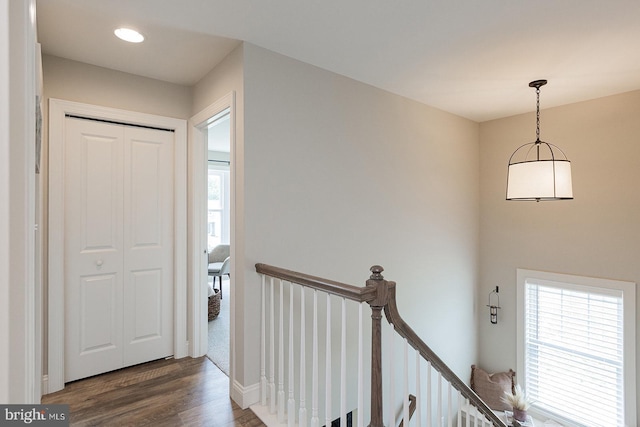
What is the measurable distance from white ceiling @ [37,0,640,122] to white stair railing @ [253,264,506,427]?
148cm

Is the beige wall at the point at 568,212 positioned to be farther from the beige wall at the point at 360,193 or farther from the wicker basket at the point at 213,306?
the wicker basket at the point at 213,306

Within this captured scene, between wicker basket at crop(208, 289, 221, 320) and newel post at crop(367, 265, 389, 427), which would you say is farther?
wicker basket at crop(208, 289, 221, 320)

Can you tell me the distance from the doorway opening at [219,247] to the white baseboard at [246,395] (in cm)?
56

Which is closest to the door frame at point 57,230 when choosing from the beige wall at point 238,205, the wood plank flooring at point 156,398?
the wood plank flooring at point 156,398

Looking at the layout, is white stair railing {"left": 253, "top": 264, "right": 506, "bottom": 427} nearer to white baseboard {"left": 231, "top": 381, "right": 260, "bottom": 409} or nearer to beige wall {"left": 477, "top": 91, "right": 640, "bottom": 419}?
white baseboard {"left": 231, "top": 381, "right": 260, "bottom": 409}

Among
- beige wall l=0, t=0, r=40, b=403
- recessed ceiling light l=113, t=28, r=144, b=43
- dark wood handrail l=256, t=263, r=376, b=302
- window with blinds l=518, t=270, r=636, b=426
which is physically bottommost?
window with blinds l=518, t=270, r=636, b=426

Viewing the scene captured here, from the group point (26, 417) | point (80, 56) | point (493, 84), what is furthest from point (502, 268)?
point (80, 56)

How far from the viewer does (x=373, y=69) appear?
2.68m

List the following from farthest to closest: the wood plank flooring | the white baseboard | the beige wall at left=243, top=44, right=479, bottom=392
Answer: the beige wall at left=243, top=44, right=479, bottom=392 < the white baseboard < the wood plank flooring

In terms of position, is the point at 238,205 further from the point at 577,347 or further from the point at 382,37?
the point at 577,347

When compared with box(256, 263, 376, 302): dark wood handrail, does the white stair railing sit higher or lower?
lower

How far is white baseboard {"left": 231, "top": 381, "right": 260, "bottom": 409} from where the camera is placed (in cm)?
216

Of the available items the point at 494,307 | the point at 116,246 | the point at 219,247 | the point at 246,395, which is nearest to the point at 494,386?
the point at 494,307

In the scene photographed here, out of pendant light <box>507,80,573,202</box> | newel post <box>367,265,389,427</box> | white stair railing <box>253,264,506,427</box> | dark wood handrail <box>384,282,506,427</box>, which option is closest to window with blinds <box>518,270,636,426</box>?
pendant light <box>507,80,573,202</box>
